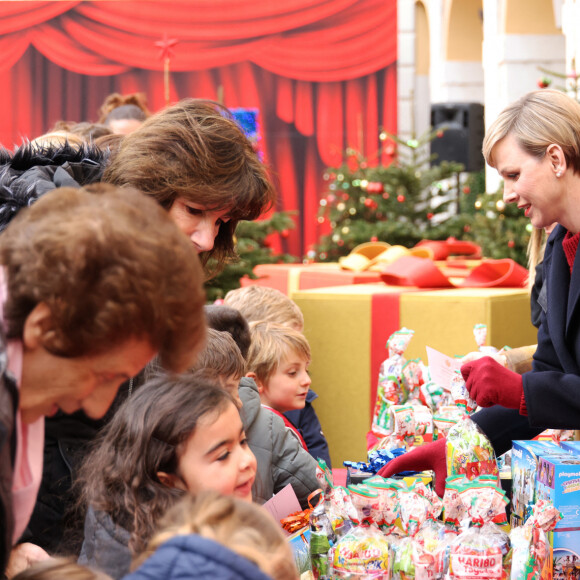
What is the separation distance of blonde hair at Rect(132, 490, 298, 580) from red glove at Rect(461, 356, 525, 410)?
Answer: 3.90ft

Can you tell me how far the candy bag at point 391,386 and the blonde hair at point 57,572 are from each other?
6.19ft

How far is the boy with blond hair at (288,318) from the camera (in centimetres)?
324

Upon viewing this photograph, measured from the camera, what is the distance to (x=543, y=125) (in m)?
2.26

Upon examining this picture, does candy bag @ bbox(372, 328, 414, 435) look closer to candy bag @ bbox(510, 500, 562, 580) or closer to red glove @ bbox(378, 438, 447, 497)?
red glove @ bbox(378, 438, 447, 497)

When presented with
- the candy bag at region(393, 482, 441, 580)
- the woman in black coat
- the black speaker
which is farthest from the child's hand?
the black speaker

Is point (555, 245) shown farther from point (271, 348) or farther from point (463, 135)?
point (463, 135)

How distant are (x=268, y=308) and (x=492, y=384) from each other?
1239mm

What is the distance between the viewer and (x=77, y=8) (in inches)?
437

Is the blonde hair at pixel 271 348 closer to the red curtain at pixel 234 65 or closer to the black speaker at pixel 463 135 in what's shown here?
the black speaker at pixel 463 135

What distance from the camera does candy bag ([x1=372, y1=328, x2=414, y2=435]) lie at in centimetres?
298

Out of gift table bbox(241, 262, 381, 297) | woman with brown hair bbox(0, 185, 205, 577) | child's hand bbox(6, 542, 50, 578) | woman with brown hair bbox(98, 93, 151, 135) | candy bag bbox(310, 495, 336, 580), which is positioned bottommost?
candy bag bbox(310, 495, 336, 580)

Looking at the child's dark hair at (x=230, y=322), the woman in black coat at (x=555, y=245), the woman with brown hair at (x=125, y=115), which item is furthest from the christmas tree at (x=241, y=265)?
the woman in black coat at (x=555, y=245)

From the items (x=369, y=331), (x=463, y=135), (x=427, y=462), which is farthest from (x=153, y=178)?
(x=463, y=135)

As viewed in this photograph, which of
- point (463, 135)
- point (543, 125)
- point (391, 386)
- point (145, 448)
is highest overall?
point (463, 135)
